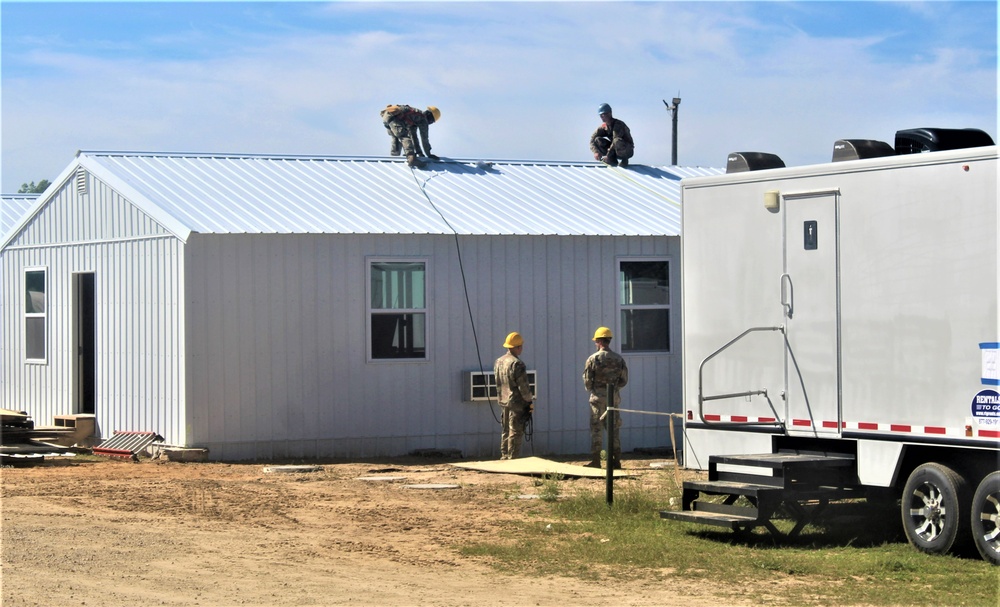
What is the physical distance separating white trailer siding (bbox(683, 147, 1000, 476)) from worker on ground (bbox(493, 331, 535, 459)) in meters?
4.84

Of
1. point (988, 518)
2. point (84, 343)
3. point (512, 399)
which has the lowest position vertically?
point (988, 518)

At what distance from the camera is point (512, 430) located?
17.5 metres

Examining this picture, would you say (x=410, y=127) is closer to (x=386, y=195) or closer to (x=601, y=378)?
(x=386, y=195)

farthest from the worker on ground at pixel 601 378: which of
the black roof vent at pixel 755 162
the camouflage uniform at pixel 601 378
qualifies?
the black roof vent at pixel 755 162

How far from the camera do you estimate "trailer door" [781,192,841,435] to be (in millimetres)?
11258

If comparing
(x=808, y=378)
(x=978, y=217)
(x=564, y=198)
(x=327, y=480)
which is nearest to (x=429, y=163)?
(x=564, y=198)

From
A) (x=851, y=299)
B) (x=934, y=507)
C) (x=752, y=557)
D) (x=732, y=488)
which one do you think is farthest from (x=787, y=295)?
(x=752, y=557)

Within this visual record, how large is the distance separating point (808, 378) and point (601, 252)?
8412 mm

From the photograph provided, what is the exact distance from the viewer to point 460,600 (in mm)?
8672

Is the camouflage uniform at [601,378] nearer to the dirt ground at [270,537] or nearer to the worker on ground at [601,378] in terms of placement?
the worker on ground at [601,378]

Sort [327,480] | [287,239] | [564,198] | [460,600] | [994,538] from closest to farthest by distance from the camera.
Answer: [460,600] → [994,538] → [327,480] → [287,239] → [564,198]

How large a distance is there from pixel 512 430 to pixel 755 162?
6.30 m

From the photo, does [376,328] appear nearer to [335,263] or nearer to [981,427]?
[335,263]

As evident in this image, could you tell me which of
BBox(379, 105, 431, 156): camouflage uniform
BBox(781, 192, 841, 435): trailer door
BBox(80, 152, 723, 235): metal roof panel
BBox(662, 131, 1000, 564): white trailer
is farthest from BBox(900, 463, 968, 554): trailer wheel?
BBox(379, 105, 431, 156): camouflage uniform
